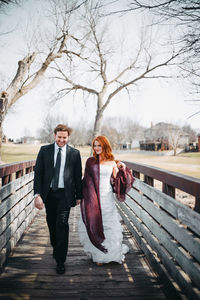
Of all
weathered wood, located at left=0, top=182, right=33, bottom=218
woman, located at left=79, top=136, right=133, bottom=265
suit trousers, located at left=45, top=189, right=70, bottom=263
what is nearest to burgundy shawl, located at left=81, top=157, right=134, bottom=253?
woman, located at left=79, top=136, right=133, bottom=265

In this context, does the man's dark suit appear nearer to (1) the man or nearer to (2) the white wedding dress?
(1) the man

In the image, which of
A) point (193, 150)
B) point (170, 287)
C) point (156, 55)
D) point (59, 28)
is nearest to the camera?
point (170, 287)

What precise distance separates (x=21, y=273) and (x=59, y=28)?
13161 millimetres

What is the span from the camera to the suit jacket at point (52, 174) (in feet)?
9.02

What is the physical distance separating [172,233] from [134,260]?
100 centimetres

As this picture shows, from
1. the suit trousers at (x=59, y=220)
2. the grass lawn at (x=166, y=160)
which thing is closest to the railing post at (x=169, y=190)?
the suit trousers at (x=59, y=220)

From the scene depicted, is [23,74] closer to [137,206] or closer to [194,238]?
[137,206]

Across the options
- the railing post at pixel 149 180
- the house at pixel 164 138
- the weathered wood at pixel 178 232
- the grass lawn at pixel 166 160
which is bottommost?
the grass lawn at pixel 166 160

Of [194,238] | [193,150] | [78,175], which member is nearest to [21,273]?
[78,175]

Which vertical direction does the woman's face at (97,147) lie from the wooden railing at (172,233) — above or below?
above

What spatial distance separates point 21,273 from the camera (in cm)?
261

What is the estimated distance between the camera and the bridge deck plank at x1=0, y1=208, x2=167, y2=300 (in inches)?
87.9

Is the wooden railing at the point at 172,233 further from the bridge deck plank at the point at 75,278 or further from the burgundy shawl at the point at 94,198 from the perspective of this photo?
the burgundy shawl at the point at 94,198

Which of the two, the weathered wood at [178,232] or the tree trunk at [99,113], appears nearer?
the weathered wood at [178,232]
